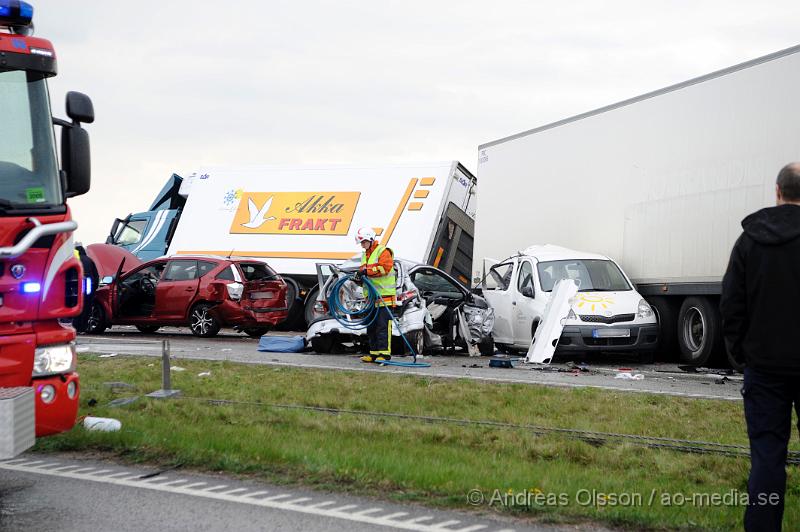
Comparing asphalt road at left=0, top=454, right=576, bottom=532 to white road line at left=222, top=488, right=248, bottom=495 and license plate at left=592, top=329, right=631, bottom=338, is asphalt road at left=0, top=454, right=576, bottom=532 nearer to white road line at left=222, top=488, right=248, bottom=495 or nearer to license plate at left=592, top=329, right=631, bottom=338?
white road line at left=222, top=488, right=248, bottom=495

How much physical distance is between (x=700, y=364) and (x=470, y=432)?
7.74 m

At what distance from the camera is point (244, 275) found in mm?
19906

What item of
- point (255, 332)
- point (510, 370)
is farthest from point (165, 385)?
point (255, 332)

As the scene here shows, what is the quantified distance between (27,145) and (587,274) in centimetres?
1141

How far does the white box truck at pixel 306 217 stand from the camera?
22.6m

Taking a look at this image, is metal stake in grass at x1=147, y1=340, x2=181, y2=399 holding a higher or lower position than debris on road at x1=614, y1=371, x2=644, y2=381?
higher

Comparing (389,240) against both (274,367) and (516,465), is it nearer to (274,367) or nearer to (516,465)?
(274,367)

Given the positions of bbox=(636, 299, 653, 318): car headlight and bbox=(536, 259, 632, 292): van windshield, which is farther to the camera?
bbox=(536, 259, 632, 292): van windshield

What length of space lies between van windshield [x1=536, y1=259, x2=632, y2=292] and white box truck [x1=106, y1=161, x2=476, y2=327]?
5.69 meters

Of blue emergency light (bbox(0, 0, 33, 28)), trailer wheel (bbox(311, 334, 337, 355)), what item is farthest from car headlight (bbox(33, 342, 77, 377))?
trailer wheel (bbox(311, 334, 337, 355))

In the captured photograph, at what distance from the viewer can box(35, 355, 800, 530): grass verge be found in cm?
600

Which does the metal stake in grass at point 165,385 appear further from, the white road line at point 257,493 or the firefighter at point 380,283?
the firefighter at point 380,283

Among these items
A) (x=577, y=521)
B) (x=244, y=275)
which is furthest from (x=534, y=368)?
(x=577, y=521)

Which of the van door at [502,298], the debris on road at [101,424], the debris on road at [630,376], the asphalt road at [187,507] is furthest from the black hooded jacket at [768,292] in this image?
the van door at [502,298]
